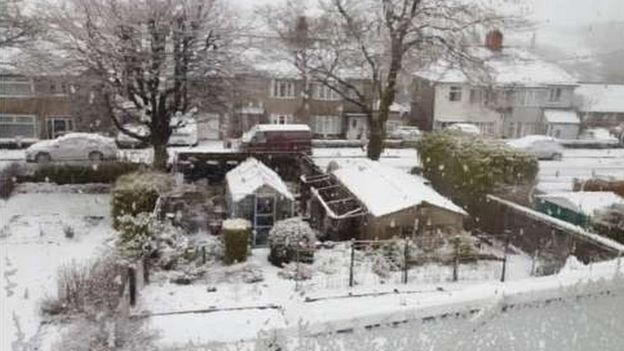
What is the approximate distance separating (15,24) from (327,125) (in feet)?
44.2

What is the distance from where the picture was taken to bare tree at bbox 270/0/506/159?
1739 centimetres

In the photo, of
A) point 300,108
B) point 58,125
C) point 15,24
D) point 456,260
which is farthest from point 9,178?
point 300,108

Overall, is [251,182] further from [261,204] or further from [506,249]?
[506,249]

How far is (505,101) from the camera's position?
2838cm

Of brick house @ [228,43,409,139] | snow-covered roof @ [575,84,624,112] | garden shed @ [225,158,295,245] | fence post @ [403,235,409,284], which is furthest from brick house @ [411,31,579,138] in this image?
fence post @ [403,235,409,284]

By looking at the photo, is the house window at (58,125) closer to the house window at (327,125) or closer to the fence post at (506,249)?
the house window at (327,125)

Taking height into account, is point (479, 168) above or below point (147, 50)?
below

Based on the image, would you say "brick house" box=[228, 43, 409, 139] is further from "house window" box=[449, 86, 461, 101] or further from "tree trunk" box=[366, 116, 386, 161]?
"tree trunk" box=[366, 116, 386, 161]

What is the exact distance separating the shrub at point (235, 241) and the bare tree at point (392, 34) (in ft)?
26.4

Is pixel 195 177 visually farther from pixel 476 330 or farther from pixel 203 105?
pixel 476 330

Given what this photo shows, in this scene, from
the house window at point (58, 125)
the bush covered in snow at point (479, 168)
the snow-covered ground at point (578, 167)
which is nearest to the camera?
the bush covered in snow at point (479, 168)

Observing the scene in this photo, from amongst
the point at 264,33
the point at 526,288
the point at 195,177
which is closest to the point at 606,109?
the point at 264,33

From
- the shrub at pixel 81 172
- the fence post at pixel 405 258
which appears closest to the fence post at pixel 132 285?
the fence post at pixel 405 258

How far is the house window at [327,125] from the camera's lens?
27.3m
